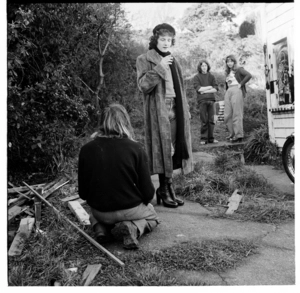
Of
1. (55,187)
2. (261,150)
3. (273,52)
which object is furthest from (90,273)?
(273,52)

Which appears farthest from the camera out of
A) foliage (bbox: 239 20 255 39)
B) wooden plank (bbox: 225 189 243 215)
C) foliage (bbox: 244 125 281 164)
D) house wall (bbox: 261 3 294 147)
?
foliage (bbox: 244 125 281 164)

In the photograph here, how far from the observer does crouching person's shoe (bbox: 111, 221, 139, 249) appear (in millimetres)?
2258

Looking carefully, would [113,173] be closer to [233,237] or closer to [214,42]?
[233,237]

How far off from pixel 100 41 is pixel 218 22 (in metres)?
1.52

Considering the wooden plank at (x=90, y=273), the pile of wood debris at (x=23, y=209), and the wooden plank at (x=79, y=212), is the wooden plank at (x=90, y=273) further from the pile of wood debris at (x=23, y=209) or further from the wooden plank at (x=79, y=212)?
the wooden plank at (x=79, y=212)

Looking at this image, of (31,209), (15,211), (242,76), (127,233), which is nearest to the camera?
(127,233)

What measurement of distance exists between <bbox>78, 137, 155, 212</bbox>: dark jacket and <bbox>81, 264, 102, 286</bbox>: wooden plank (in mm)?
439

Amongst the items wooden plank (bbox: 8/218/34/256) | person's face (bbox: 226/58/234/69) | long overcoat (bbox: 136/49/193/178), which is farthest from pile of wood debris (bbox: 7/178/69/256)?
person's face (bbox: 226/58/234/69)

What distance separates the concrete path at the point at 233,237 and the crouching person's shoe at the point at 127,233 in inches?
2.8

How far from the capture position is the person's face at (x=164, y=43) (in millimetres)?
3004

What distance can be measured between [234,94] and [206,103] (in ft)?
2.09

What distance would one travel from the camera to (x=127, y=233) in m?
2.29

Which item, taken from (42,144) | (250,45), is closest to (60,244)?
(42,144)

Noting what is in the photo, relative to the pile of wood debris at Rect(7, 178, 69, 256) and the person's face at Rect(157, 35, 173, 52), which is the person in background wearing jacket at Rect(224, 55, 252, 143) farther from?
the pile of wood debris at Rect(7, 178, 69, 256)
